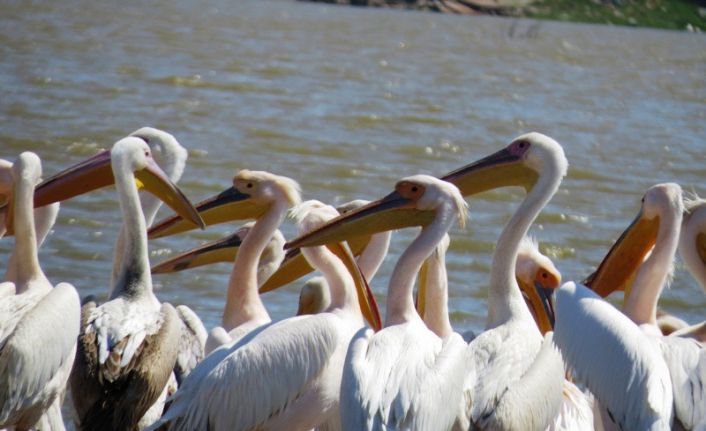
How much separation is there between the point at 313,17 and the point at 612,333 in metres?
28.7

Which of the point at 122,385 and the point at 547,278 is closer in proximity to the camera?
the point at 122,385

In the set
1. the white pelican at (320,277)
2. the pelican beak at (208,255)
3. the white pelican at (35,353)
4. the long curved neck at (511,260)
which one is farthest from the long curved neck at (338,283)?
the pelican beak at (208,255)

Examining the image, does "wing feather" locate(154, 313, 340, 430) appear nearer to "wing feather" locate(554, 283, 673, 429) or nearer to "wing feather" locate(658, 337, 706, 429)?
"wing feather" locate(554, 283, 673, 429)

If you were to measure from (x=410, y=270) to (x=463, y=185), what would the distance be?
3.10 ft

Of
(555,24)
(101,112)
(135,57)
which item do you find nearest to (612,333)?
(101,112)

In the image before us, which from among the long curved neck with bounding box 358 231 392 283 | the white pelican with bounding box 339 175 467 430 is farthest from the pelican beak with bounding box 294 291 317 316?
the white pelican with bounding box 339 175 467 430

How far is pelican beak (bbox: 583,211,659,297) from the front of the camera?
584 centimetres

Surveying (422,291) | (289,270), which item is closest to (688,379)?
(422,291)

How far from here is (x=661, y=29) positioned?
1770 inches

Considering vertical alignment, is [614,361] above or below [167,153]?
above

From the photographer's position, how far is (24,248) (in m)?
5.39

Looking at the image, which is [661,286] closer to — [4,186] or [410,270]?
[410,270]

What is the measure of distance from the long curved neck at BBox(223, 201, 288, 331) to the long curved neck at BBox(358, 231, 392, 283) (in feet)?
1.80

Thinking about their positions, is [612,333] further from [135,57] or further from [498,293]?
[135,57]
